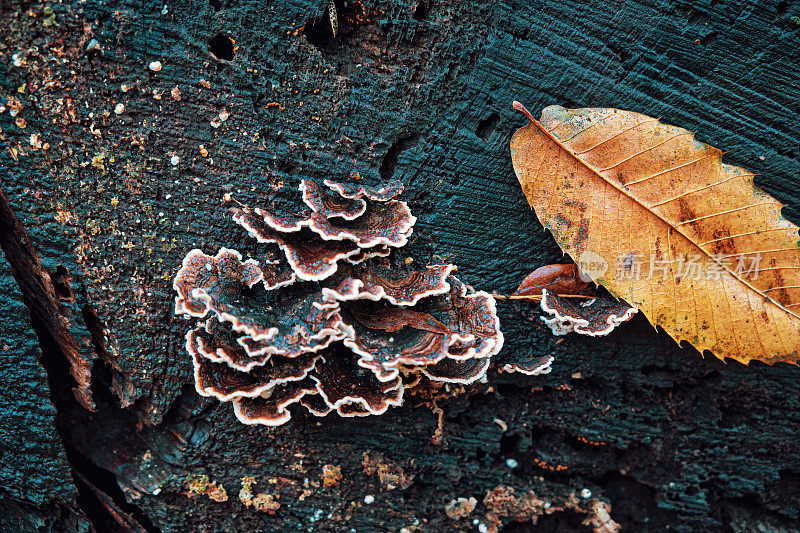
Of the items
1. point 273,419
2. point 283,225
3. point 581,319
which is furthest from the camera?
point 581,319

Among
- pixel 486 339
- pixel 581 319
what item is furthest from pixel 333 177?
pixel 581 319

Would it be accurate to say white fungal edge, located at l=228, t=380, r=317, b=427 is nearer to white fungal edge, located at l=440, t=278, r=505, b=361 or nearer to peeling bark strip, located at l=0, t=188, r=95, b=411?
white fungal edge, located at l=440, t=278, r=505, b=361

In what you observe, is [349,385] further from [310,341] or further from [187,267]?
[187,267]

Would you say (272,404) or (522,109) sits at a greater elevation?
(522,109)

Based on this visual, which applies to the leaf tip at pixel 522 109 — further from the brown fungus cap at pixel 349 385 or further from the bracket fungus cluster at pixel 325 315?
the brown fungus cap at pixel 349 385

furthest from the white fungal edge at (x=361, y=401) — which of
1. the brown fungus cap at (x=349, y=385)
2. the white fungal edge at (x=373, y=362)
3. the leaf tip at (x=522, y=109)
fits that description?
the leaf tip at (x=522, y=109)

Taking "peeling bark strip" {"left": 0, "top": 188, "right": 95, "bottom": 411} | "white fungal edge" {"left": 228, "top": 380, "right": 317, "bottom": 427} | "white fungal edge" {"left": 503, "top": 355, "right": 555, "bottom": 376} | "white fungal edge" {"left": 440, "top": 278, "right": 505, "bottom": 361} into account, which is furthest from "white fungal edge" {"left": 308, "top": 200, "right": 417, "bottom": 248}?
"peeling bark strip" {"left": 0, "top": 188, "right": 95, "bottom": 411}
